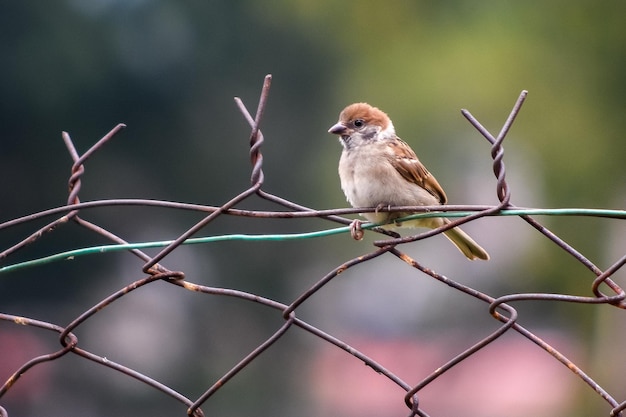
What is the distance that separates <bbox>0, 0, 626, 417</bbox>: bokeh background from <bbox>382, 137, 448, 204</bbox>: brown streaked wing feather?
8.95 metres

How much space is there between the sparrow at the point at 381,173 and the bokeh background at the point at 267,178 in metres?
8.90

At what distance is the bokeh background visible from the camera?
13.4 meters

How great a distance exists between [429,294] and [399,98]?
3.45 m

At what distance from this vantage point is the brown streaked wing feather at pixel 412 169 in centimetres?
310

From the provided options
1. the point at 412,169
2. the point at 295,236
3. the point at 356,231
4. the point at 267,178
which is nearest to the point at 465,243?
the point at 412,169

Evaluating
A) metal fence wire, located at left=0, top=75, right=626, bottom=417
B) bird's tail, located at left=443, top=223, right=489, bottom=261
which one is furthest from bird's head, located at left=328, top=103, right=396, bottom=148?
metal fence wire, located at left=0, top=75, right=626, bottom=417

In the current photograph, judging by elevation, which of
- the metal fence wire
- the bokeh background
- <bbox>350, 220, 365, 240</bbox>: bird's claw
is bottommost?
the metal fence wire

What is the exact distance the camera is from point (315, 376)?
14773mm

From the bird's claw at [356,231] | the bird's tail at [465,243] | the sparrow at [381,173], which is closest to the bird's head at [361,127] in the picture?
the sparrow at [381,173]

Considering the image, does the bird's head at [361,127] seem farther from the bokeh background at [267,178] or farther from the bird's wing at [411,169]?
the bokeh background at [267,178]

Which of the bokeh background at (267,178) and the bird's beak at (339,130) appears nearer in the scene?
the bird's beak at (339,130)

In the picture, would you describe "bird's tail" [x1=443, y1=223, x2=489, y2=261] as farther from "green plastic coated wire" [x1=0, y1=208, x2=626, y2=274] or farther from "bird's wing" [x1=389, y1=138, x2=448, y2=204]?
"green plastic coated wire" [x1=0, y1=208, x2=626, y2=274]

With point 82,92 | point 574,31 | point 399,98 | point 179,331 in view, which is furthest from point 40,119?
point 574,31

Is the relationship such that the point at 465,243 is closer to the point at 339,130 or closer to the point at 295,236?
the point at 339,130
